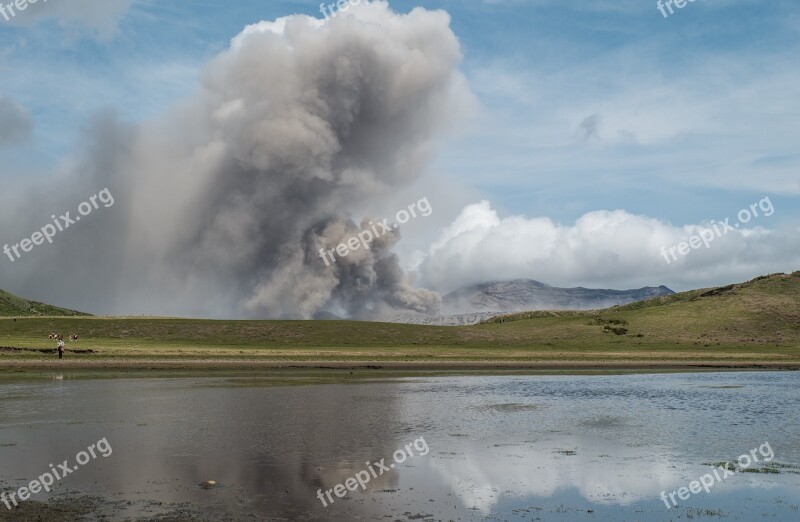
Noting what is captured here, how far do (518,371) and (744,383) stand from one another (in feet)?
74.5

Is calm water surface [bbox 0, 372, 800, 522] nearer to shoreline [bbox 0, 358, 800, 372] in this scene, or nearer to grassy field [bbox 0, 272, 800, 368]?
shoreline [bbox 0, 358, 800, 372]

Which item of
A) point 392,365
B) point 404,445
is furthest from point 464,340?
point 404,445

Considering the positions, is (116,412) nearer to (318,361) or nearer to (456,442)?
(456,442)

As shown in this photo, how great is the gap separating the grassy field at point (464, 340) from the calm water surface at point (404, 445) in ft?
102

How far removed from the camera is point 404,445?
1097 inches

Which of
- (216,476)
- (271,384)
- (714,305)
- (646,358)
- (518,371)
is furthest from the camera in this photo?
(714,305)

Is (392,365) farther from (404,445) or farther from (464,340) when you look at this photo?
(404,445)

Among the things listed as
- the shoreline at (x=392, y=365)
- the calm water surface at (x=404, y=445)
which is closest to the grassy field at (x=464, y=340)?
the shoreline at (x=392, y=365)

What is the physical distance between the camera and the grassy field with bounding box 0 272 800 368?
268ft

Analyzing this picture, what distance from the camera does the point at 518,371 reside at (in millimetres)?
74562

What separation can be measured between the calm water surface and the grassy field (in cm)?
3109

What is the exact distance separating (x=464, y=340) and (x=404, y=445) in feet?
291

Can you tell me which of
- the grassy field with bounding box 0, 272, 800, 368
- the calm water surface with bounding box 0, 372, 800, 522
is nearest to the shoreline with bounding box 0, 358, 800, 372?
the grassy field with bounding box 0, 272, 800, 368

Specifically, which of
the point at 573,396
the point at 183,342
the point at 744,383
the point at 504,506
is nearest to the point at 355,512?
the point at 504,506
